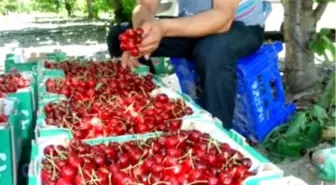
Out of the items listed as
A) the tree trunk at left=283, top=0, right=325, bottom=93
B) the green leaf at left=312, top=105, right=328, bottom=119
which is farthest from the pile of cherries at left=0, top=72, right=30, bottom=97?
the tree trunk at left=283, top=0, right=325, bottom=93

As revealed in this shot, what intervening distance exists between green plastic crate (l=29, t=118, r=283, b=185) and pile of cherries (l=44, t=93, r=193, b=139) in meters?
0.11

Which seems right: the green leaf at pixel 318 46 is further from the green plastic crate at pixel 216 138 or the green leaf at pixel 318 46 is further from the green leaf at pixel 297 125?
the green plastic crate at pixel 216 138

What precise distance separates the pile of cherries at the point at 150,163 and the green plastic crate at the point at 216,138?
30 millimetres

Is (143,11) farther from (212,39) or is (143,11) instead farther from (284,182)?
(284,182)

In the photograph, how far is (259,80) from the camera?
3.13 m

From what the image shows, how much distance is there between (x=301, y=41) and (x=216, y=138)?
8.89 ft

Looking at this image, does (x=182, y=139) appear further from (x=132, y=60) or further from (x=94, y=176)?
(x=132, y=60)

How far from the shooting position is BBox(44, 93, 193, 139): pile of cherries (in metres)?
1.94

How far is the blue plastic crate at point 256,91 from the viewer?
3.00 metres

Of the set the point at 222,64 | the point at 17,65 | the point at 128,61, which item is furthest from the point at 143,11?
the point at 17,65

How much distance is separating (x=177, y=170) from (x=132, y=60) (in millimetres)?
1587

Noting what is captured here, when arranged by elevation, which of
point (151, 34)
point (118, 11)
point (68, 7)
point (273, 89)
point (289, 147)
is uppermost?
point (151, 34)

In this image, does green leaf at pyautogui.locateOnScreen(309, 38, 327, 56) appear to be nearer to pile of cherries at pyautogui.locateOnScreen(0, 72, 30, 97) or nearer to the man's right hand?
the man's right hand

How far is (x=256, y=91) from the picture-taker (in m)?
3.07
